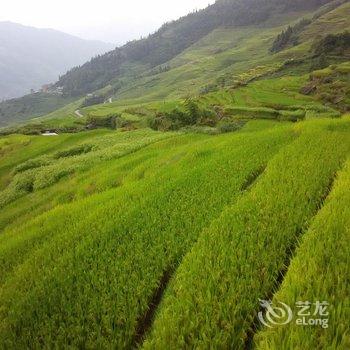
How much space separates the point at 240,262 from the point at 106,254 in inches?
126

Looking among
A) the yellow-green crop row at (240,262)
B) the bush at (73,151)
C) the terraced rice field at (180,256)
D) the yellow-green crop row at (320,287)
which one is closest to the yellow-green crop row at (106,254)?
the terraced rice field at (180,256)

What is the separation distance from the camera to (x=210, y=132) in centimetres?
3191

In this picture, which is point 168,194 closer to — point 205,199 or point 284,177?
point 205,199

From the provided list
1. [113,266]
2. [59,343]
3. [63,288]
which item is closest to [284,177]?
[113,266]

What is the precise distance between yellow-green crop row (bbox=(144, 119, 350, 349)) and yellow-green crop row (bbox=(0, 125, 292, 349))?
2.03 ft

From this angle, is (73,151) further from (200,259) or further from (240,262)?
(240,262)

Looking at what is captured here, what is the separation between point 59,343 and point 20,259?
4.27 m

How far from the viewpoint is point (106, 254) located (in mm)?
8570

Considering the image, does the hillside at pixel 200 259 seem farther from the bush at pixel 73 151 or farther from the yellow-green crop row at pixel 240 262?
the bush at pixel 73 151

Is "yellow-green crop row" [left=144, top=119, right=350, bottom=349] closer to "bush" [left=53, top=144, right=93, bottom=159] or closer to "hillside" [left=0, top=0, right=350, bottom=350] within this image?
"hillside" [left=0, top=0, right=350, bottom=350]

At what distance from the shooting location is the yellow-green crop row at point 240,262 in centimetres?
552

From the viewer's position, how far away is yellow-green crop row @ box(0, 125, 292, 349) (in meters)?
6.38

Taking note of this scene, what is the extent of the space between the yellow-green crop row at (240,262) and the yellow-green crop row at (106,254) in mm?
620

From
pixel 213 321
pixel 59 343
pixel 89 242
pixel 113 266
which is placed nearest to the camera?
pixel 213 321
